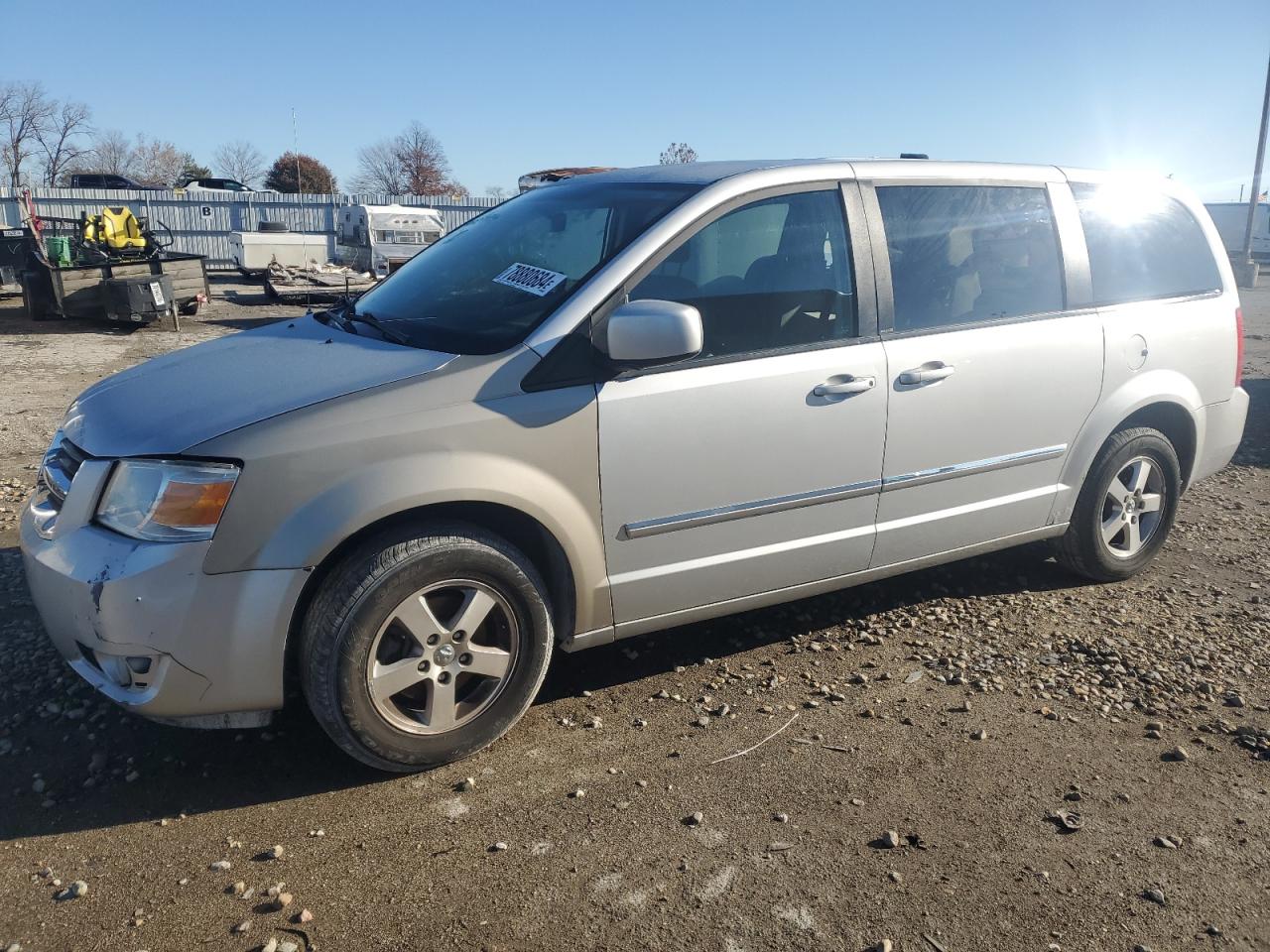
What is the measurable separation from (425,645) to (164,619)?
0.74 metres

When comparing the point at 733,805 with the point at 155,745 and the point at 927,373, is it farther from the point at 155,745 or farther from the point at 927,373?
the point at 155,745

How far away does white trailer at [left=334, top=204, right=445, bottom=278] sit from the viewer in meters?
20.2

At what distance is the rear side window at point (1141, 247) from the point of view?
4.49m

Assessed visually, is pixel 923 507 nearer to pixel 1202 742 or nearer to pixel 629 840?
pixel 1202 742

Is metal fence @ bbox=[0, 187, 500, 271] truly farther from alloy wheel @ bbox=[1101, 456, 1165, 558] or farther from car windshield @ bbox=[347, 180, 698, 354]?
alloy wheel @ bbox=[1101, 456, 1165, 558]

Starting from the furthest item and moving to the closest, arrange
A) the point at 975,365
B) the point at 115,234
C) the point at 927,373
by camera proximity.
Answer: the point at 115,234 < the point at 975,365 < the point at 927,373

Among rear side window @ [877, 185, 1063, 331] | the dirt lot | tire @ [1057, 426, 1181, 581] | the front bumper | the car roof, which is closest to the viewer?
the dirt lot

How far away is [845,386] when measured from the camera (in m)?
3.67

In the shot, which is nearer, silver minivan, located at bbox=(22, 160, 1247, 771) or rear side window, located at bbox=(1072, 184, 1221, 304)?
silver minivan, located at bbox=(22, 160, 1247, 771)

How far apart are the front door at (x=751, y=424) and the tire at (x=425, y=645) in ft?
1.28

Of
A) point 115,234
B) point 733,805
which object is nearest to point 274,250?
point 115,234

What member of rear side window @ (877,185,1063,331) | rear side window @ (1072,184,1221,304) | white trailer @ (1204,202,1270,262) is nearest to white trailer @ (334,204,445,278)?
rear side window @ (1072,184,1221,304)

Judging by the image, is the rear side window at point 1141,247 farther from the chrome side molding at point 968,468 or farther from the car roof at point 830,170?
the chrome side molding at point 968,468

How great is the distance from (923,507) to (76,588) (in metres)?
3.00
